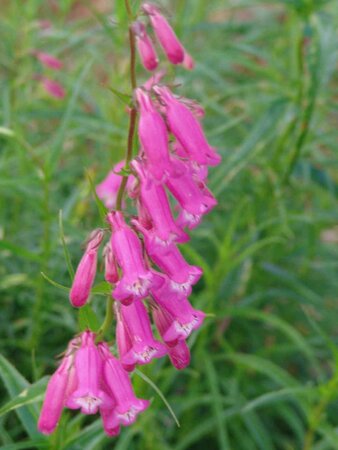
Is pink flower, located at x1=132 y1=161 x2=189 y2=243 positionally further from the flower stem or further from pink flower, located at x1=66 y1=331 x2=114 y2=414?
pink flower, located at x1=66 y1=331 x2=114 y2=414

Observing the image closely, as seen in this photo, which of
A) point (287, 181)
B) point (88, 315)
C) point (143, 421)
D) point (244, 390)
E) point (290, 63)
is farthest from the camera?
point (290, 63)

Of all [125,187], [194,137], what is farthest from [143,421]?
[194,137]

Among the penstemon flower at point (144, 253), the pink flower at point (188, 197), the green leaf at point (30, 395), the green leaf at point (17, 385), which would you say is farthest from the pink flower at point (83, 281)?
the green leaf at point (17, 385)

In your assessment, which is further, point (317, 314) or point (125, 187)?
point (317, 314)

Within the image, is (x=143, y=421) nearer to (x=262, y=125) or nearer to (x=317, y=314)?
(x=262, y=125)

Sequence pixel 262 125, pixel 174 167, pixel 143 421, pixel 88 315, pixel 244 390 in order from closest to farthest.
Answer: pixel 174 167
pixel 88 315
pixel 143 421
pixel 262 125
pixel 244 390

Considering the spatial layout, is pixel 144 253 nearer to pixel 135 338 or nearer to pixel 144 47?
pixel 135 338

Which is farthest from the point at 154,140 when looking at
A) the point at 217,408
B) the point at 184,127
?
the point at 217,408

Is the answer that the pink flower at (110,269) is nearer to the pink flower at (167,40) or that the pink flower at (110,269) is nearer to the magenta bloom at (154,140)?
the magenta bloom at (154,140)
